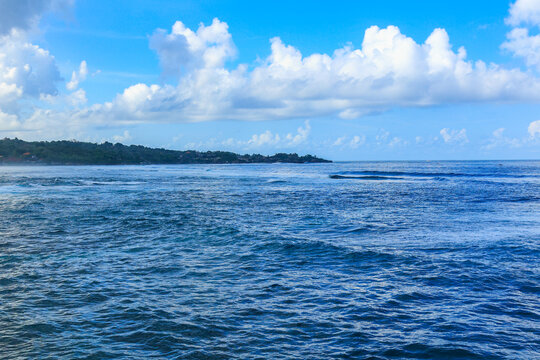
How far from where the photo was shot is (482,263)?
17391 millimetres

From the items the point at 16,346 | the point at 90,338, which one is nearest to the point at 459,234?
the point at 90,338

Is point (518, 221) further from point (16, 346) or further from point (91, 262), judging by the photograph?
point (16, 346)

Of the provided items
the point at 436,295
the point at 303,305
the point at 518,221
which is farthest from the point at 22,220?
the point at 518,221

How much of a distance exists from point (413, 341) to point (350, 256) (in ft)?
29.1

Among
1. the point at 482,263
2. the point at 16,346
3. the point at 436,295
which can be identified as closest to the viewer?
the point at 16,346

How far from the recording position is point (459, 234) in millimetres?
24375

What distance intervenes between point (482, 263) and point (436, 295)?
5.26 m

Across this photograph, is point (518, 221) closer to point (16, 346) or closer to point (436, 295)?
point (436, 295)

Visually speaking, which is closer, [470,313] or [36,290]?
[470,313]

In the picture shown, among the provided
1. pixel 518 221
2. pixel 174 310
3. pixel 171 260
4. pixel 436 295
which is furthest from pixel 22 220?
pixel 518 221

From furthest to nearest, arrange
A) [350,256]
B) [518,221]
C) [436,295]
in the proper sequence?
[518,221] < [350,256] < [436,295]

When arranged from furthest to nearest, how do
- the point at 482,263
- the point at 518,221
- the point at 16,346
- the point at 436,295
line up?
the point at 518,221 < the point at 482,263 < the point at 436,295 < the point at 16,346

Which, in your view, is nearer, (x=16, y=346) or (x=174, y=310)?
(x=16, y=346)

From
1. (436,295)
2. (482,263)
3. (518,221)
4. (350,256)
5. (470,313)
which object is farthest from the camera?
(518,221)
